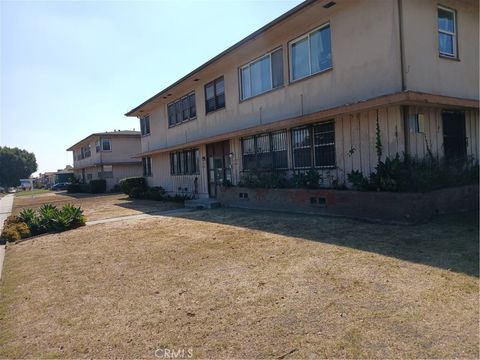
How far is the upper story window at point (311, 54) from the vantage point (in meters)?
12.0

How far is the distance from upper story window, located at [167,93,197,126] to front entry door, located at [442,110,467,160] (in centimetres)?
1332

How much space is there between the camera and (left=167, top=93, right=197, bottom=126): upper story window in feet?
70.2

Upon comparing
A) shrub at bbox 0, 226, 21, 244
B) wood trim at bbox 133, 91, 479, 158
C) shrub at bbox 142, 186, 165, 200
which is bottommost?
shrub at bbox 0, 226, 21, 244

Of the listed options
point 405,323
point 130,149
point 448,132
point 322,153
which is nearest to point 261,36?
point 322,153

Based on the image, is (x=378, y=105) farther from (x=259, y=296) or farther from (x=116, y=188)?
(x=116, y=188)

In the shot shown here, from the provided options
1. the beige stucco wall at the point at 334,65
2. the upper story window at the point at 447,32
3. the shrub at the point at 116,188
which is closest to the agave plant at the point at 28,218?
the beige stucco wall at the point at 334,65

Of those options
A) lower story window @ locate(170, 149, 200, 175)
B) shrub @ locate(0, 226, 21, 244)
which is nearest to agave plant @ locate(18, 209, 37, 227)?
shrub @ locate(0, 226, 21, 244)

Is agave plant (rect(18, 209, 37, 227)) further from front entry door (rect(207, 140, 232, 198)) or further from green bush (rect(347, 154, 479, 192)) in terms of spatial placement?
green bush (rect(347, 154, 479, 192))

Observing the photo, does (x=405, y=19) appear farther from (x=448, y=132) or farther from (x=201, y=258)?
(x=201, y=258)

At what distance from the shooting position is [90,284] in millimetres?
6090

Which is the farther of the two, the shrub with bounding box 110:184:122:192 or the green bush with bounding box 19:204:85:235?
the shrub with bounding box 110:184:122:192

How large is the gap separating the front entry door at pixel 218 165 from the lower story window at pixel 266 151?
4.94 feet

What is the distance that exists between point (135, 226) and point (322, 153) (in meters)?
6.89

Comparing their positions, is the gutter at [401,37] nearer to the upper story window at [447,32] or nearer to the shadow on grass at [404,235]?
the upper story window at [447,32]
